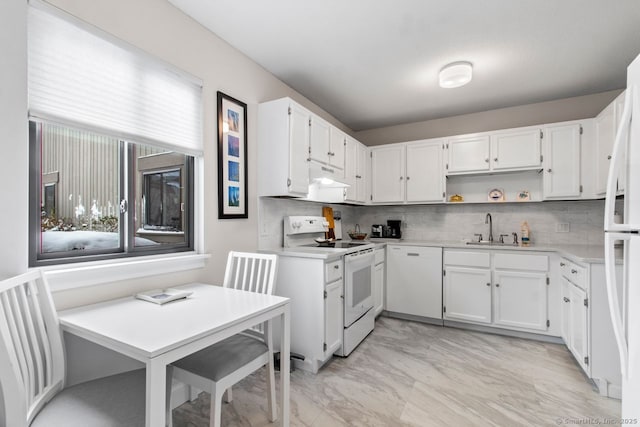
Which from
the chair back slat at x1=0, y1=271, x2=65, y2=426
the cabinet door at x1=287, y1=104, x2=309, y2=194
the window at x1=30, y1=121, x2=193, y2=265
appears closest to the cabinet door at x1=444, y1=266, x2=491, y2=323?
the cabinet door at x1=287, y1=104, x2=309, y2=194

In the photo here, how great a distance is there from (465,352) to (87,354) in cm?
282

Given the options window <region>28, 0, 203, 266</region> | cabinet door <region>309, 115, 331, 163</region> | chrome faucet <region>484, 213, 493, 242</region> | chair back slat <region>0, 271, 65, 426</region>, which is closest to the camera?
chair back slat <region>0, 271, 65, 426</region>

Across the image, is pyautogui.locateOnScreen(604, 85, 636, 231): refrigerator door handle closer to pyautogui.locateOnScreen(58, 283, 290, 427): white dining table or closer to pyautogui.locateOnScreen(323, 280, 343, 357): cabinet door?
pyautogui.locateOnScreen(58, 283, 290, 427): white dining table

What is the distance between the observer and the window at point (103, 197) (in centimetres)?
149

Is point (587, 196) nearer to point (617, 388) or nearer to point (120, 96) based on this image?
Result: point (617, 388)

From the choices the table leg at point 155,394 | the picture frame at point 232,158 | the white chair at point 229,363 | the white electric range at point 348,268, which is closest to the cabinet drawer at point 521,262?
the white electric range at point 348,268

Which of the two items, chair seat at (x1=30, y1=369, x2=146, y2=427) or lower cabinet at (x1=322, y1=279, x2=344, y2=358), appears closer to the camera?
chair seat at (x1=30, y1=369, x2=146, y2=427)

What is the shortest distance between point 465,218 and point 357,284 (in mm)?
1899

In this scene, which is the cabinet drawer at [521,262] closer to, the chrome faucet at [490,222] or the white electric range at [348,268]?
the chrome faucet at [490,222]

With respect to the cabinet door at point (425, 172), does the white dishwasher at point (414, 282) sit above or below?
below

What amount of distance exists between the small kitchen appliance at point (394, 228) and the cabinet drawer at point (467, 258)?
822 mm

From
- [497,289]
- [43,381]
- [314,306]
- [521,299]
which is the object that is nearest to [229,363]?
[43,381]

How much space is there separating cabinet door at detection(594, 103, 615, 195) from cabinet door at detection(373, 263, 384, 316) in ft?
7.34

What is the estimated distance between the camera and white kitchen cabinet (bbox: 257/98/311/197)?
2555 mm
